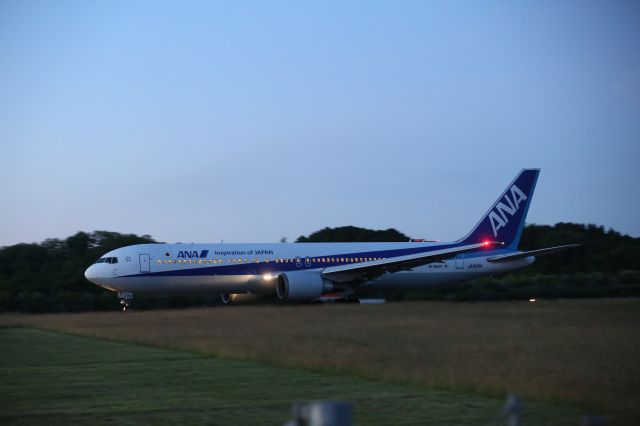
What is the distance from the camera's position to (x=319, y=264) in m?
37.1

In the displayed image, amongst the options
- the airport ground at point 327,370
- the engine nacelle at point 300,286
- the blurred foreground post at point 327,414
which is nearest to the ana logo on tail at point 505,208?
the engine nacelle at point 300,286

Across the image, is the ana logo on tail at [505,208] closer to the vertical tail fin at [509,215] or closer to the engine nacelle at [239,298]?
the vertical tail fin at [509,215]

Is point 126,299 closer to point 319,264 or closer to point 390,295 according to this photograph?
point 319,264

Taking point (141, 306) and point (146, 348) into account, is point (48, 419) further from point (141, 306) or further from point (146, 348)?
point (141, 306)

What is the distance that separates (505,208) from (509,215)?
0.39 m

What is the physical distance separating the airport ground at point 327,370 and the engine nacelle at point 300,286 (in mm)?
11549

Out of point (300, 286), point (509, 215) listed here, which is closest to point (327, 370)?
point (300, 286)

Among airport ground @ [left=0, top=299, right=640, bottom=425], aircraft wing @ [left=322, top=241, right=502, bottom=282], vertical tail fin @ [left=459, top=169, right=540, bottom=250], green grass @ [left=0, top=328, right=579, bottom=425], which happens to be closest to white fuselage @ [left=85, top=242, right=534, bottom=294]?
aircraft wing @ [left=322, top=241, right=502, bottom=282]

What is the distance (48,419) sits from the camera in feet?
30.1

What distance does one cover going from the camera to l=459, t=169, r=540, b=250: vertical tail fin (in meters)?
40.6

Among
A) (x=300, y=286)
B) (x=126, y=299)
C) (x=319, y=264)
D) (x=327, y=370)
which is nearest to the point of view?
(x=327, y=370)

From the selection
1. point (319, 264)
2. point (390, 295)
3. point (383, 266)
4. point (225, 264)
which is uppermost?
point (225, 264)

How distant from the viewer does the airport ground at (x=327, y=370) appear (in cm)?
970

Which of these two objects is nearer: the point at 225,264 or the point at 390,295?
the point at 225,264
